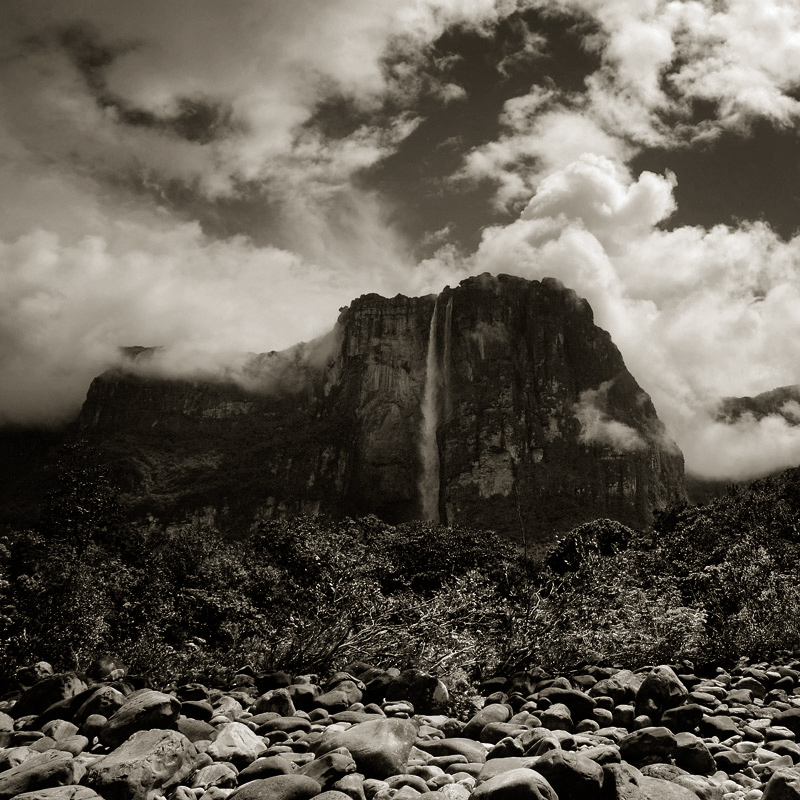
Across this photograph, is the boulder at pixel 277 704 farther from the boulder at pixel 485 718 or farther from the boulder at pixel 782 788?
the boulder at pixel 782 788

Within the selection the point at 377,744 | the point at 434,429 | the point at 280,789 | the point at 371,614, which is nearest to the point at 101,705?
the point at 280,789

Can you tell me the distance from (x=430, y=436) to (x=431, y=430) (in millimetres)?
1494

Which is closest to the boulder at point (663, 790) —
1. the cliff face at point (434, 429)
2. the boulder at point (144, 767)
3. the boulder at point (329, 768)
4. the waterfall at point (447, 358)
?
the boulder at point (329, 768)

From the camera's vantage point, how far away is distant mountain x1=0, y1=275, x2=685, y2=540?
5266 inches

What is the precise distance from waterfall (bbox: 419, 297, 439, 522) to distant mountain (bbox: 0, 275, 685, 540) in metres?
0.32

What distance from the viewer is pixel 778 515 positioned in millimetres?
37938

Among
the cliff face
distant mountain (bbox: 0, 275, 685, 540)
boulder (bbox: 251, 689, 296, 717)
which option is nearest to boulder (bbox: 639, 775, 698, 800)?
boulder (bbox: 251, 689, 296, 717)

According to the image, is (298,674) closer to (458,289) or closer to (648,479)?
(648,479)

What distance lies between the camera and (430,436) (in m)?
149

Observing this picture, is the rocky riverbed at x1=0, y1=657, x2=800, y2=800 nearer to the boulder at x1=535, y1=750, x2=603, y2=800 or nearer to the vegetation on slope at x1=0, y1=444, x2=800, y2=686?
the boulder at x1=535, y1=750, x2=603, y2=800

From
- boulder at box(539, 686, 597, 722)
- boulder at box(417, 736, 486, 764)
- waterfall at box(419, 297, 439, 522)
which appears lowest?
boulder at box(539, 686, 597, 722)

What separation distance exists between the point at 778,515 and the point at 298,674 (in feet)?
113

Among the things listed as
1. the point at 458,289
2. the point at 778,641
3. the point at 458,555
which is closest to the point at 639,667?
the point at 778,641

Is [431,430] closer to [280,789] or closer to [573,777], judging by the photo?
[573,777]
